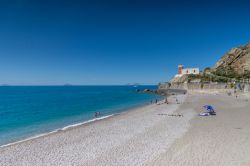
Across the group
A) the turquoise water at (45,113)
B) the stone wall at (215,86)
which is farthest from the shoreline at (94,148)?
the stone wall at (215,86)

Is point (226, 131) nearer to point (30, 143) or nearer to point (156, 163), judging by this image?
point (156, 163)

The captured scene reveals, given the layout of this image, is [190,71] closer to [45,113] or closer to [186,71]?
[186,71]

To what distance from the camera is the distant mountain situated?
8581cm

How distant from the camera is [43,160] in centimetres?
854

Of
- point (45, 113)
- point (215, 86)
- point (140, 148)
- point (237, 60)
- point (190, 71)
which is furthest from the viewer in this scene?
point (190, 71)

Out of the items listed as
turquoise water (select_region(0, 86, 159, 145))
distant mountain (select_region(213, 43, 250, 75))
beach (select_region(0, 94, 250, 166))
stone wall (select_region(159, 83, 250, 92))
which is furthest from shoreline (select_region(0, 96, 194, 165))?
distant mountain (select_region(213, 43, 250, 75))

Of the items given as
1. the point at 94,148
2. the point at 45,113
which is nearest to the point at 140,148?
the point at 94,148

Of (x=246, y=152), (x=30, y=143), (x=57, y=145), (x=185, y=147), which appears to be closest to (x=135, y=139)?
(x=185, y=147)

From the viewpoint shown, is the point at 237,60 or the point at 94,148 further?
the point at 237,60

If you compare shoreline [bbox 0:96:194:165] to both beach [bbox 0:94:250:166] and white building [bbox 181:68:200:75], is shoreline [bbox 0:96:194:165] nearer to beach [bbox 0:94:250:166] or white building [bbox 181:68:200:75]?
beach [bbox 0:94:250:166]

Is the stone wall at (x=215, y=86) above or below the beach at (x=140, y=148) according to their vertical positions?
above

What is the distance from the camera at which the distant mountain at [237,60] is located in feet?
282

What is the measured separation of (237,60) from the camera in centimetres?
9262

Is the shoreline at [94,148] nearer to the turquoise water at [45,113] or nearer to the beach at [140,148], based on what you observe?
the beach at [140,148]
